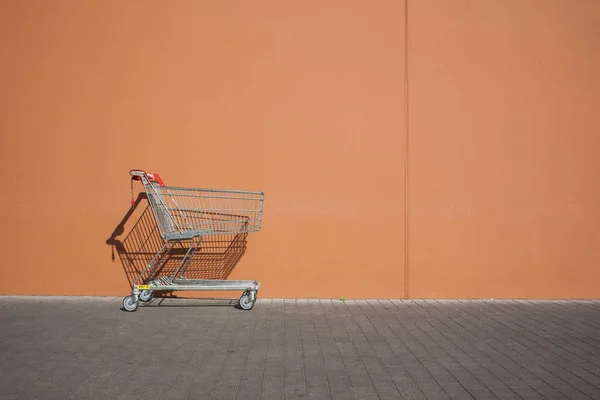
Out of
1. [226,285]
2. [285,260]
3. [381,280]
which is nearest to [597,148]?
[381,280]

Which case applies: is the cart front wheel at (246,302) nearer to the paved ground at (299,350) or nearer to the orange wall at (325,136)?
the paved ground at (299,350)

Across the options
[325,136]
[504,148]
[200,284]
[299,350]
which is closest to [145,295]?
[200,284]

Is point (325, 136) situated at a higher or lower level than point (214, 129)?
lower

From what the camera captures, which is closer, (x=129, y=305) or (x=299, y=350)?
(x=299, y=350)

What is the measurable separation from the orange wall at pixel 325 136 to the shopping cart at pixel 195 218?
20cm

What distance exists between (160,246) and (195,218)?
62 cm

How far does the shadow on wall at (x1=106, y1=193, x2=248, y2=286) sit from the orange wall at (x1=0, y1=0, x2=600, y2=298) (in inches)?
3.9

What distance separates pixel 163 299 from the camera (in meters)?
6.45

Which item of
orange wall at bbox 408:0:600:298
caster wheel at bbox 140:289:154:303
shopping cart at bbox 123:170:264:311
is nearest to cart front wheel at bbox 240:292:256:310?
shopping cart at bbox 123:170:264:311

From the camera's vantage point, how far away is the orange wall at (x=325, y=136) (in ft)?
21.3

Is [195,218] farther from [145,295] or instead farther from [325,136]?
[325,136]

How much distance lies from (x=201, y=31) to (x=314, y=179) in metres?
2.23

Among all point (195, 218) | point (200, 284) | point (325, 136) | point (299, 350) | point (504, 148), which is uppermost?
point (325, 136)

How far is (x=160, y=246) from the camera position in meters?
6.60
